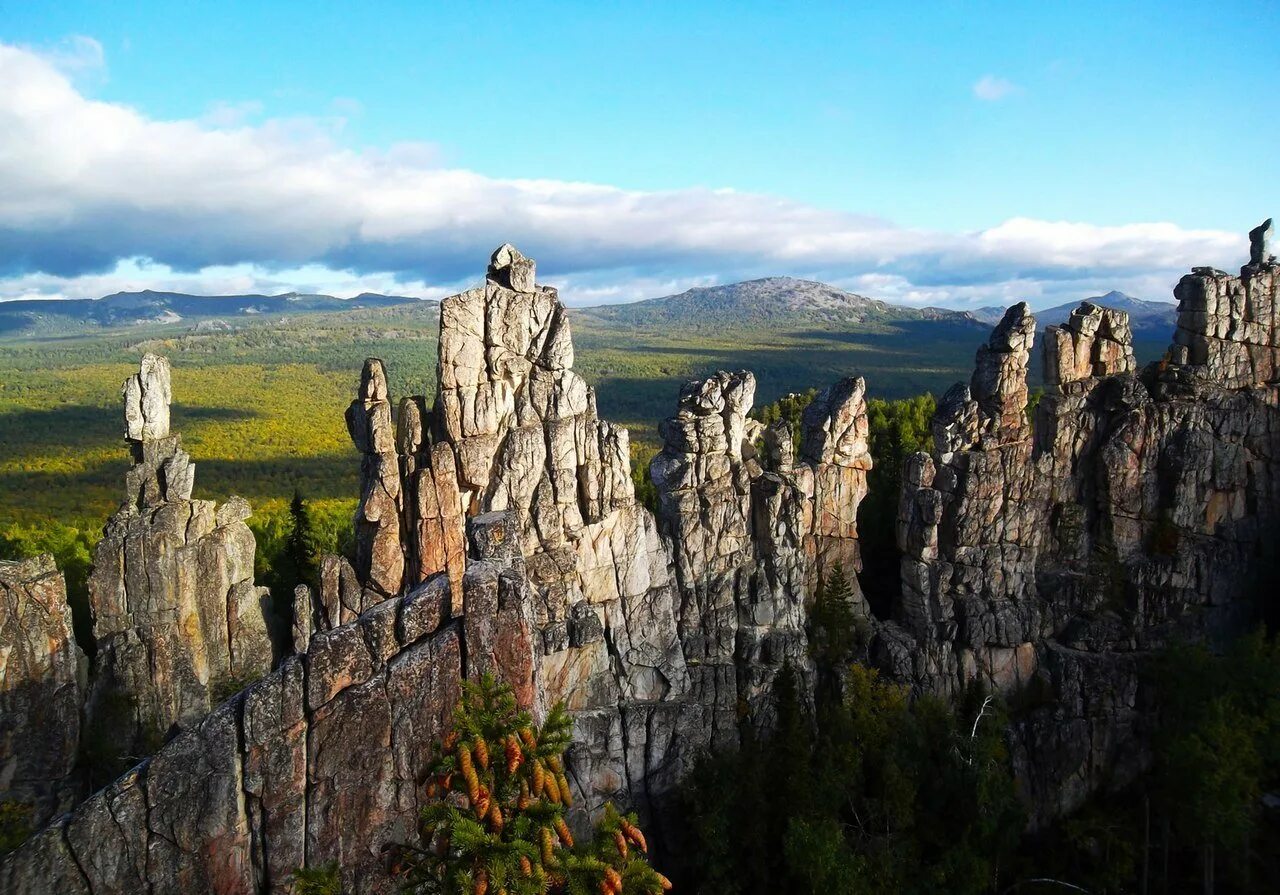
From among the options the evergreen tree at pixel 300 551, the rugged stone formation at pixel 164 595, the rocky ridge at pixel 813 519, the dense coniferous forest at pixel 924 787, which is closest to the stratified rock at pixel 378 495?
the rocky ridge at pixel 813 519

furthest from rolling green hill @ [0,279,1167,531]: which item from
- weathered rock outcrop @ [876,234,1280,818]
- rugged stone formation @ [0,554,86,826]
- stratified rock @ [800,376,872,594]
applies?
weathered rock outcrop @ [876,234,1280,818]

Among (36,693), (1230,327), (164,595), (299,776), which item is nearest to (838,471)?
(1230,327)

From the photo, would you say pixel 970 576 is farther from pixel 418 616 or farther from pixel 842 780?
pixel 418 616

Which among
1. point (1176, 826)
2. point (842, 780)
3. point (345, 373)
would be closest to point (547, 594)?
point (842, 780)

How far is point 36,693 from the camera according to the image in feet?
109

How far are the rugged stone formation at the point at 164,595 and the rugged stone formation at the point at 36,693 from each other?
1.58 metres

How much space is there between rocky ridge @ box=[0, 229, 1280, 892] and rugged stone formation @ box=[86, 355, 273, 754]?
1.18ft

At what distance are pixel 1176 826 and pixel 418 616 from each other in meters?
32.2

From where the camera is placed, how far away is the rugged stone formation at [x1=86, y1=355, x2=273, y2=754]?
35.8 meters

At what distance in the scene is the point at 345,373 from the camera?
173 meters

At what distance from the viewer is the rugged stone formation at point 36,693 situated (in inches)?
1277

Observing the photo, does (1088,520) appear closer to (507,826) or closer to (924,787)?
(924,787)

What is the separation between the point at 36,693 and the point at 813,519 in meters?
33.1

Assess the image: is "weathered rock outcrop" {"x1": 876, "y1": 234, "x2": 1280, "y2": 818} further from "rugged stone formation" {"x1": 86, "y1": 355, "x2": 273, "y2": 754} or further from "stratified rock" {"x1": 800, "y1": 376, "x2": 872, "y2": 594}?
"rugged stone formation" {"x1": 86, "y1": 355, "x2": 273, "y2": 754}
